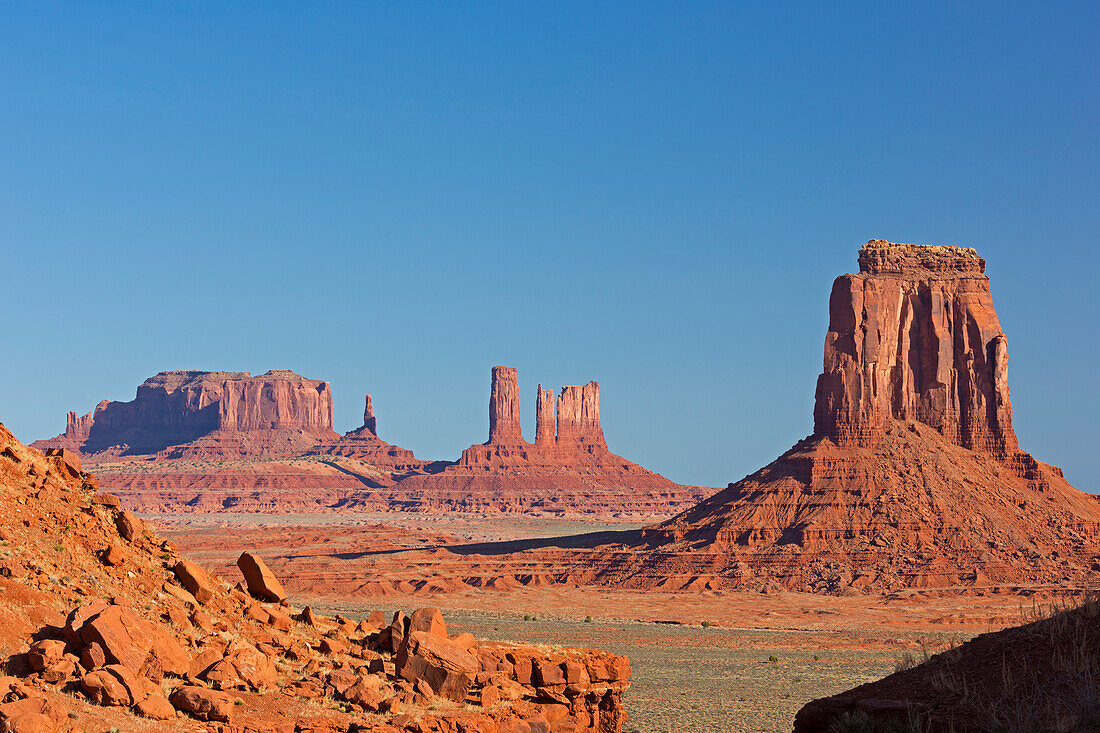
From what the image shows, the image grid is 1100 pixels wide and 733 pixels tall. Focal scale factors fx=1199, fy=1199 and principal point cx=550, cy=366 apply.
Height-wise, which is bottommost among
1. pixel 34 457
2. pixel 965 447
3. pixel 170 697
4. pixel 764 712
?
pixel 764 712

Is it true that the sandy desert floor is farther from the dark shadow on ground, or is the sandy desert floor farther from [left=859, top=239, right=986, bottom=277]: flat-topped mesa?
[left=859, top=239, right=986, bottom=277]: flat-topped mesa

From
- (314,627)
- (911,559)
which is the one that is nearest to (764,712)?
(314,627)

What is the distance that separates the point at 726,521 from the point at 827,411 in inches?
450

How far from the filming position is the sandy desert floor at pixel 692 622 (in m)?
36.0

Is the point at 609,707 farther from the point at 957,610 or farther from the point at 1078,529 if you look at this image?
the point at 1078,529

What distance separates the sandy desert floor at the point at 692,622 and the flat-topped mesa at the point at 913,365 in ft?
57.8

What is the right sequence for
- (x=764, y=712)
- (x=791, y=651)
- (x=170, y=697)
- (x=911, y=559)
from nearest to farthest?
(x=170, y=697) → (x=764, y=712) → (x=791, y=651) → (x=911, y=559)

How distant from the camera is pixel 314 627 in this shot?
2036 centimetres

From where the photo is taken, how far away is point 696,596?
75562 mm

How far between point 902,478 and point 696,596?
1846 centimetres

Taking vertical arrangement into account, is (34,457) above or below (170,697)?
above

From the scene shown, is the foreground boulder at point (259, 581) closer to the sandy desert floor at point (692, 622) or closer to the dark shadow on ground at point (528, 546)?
the sandy desert floor at point (692, 622)

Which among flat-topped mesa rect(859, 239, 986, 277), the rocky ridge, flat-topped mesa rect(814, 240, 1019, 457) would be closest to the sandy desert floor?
the rocky ridge

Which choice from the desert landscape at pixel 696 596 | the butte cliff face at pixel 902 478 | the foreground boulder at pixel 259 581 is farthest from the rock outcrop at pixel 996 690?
the butte cliff face at pixel 902 478
